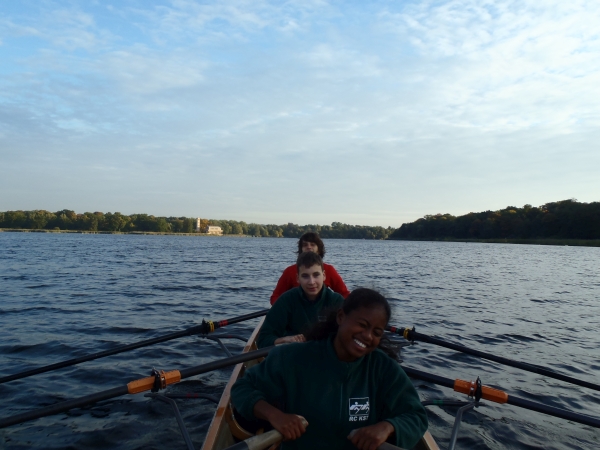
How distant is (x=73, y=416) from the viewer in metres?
6.27

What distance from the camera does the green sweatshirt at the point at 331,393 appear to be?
2.60 metres

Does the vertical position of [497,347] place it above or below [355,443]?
below

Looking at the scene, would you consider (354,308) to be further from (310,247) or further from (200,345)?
(200,345)

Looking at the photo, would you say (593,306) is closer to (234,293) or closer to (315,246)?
(234,293)

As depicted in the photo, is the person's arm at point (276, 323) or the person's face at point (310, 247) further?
the person's face at point (310, 247)

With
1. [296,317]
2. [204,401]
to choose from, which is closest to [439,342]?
[296,317]

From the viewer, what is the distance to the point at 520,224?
96812mm

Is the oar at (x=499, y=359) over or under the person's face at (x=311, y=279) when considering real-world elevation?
under

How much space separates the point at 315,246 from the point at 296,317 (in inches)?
72.3

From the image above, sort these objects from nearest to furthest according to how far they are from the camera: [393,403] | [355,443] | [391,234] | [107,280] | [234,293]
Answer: [355,443]
[393,403]
[234,293]
[107,280]
[391,234]

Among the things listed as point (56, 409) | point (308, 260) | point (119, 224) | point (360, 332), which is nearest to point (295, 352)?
point (360, 332)

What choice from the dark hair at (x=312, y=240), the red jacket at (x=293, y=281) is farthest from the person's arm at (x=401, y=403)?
the dark hair at (x=312, y=240)

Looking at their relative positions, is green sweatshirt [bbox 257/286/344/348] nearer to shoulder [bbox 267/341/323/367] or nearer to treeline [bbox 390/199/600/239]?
shoulder [bbox 267/341/323/367]

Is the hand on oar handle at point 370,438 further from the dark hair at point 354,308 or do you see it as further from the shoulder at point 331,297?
the shoulder at point 331,297
